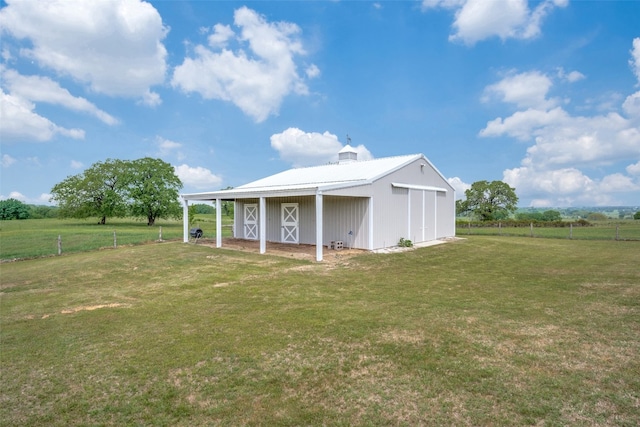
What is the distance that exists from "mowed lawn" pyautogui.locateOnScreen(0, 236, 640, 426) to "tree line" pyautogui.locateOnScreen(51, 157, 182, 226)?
3307 cm

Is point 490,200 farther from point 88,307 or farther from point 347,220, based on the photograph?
point 88,307

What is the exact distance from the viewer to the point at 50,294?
796 centimetres

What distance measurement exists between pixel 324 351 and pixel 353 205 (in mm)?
10327

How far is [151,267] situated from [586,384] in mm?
11459

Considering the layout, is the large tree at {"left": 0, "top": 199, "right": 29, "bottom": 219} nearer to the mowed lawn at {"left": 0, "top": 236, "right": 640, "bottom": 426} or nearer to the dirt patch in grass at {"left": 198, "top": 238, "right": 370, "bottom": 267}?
the dirt patch in grass at {"left": 198, "top": 238, "right": 370, "bottom": 267}

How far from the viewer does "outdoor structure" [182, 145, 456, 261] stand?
1368 centimetres

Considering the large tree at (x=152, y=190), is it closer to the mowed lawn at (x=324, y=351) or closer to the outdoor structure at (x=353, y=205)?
the outdoor structure at (x=353, y=205)

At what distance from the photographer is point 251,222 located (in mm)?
19125

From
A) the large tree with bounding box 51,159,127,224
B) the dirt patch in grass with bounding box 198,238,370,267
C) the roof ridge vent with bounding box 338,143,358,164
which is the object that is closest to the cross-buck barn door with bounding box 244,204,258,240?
the dirt patch in grass with bounding box 198,238,370,267

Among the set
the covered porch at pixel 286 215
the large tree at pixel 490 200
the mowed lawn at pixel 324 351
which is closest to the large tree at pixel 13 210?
the covered porch at pixel 286 215

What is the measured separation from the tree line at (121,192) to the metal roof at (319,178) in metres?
24.0

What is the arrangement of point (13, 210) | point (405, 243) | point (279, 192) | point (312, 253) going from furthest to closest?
1. point (13, 210)
2. point (405, 243)
3. point (312, 253)
4. point (279, 192)

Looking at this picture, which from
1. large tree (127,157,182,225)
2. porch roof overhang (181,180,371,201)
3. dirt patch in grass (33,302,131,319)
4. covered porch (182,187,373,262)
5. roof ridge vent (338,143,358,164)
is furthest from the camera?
large tree (127,157,182,225)

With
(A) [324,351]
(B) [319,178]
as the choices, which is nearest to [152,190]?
(B) [319,178]
